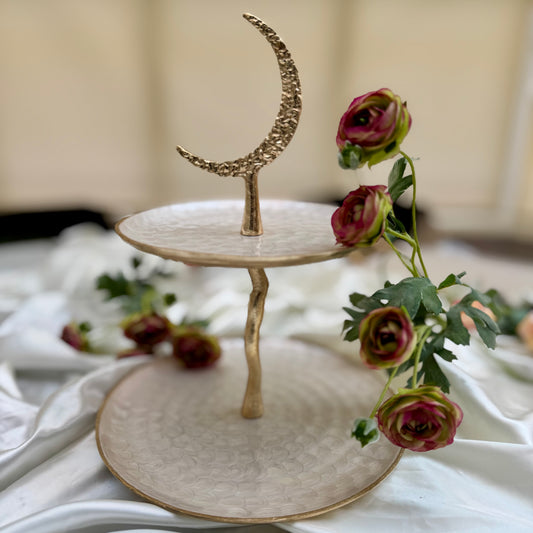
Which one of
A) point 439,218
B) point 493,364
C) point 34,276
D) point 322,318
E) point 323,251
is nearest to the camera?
point 323,251

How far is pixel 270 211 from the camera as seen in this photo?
606 millimetres

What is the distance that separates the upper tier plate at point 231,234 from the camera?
410mm

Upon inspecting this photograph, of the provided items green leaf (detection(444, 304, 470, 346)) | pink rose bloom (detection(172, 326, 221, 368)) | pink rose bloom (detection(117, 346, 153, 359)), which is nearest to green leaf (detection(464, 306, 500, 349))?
green leaf (detection(444, 304, 470, 346))

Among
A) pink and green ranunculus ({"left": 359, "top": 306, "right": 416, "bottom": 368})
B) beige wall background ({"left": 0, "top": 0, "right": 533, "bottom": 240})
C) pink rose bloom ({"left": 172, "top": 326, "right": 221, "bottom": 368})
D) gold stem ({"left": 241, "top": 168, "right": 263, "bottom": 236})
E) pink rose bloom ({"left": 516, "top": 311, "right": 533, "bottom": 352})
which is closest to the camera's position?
pink and green ranunculus ({"left": 359, "top": 306, "right": 416, "bottom": 368})

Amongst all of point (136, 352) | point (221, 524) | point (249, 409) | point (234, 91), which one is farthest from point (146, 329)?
point (234, 91)

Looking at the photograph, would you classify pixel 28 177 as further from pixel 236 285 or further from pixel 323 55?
pixel 236 285

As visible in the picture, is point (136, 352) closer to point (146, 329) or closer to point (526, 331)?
point (146, 329)

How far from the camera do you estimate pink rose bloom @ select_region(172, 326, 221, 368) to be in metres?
0.66

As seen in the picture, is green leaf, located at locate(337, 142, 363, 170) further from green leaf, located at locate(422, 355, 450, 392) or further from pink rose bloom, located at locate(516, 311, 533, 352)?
pink rose bloom, located at locate(516, 311, 533, 352)

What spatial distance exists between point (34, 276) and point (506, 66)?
271 centimetres

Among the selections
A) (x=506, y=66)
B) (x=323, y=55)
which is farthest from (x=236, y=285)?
(x=506, y=66)

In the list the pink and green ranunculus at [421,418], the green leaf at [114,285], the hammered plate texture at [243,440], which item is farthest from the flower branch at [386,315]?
the green leaf at [114,285]

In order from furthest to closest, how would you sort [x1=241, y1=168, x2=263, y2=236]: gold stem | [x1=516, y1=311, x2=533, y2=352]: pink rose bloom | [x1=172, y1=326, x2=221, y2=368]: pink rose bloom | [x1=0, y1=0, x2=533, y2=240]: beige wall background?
[x1=0, y1=0, x2=533, y2=240]: beige wall background, [x1=516, y1=311, x2=533, y2=352]: pink rose bloom, [x1=172, y1=326, x2=221, y2=368]: pink rose bloom, [x1=241, y1=168, x2=263, y2=236]: gold stem

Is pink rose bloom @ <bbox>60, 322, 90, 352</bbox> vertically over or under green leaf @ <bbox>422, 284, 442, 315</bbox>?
under
